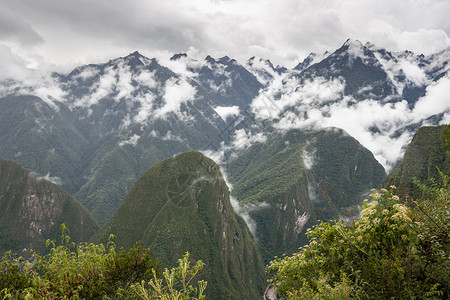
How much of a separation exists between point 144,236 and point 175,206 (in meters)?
15.1

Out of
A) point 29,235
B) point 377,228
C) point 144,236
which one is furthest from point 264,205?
point 377,228

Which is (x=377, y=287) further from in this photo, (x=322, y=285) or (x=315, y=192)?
(x=315, y=192)

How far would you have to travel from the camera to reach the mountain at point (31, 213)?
5220 inches

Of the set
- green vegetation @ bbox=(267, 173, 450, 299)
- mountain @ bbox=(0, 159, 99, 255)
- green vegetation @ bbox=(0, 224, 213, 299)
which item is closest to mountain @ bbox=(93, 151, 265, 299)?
mountain @ bbox=(0, 159, 99, 255)

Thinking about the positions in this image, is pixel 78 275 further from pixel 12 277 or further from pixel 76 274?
pixel 12 277

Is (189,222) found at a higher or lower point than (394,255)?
higher

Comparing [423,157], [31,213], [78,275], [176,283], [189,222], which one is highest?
[31,213]

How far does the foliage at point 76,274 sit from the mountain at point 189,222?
83.5 metres

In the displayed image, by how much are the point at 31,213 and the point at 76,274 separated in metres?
168

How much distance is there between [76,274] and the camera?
900 cm

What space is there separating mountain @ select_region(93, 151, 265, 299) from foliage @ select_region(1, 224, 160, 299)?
83.5 metres

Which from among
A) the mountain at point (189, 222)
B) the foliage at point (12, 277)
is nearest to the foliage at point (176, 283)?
the foliage at point (12, 277)

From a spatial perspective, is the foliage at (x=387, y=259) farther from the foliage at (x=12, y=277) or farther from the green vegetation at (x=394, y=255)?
the foliage at (x=12, y=277)

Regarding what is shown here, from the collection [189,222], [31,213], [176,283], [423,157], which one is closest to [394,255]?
[176,283]
